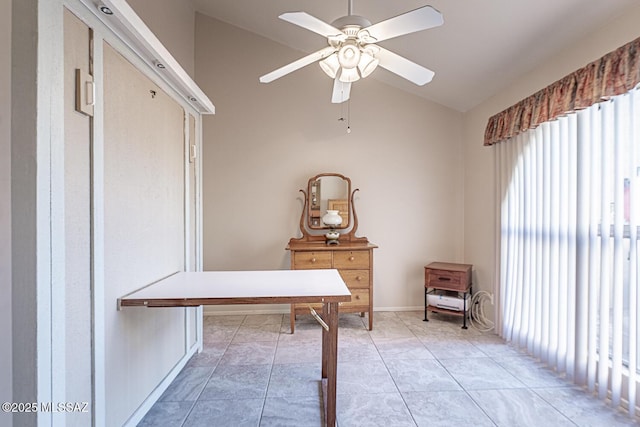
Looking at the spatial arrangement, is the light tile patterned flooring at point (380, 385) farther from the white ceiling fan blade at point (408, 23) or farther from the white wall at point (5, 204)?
the white ceiling fan blade at point (408, 23)

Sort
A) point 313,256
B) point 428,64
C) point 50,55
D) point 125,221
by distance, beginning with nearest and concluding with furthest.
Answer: point 50,55
point 125,221
point 428,64
point 313,256

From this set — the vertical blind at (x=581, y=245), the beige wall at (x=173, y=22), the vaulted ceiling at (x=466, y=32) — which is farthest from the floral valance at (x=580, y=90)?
the beige wall at (x=173, y=22)

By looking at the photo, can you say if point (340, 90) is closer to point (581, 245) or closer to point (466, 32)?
point (466, 32)

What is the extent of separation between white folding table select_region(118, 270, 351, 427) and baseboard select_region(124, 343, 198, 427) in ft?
2.17

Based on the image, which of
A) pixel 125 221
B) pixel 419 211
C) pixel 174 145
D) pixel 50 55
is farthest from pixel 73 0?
pixel 419 211

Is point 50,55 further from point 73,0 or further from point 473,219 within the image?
point 473,219

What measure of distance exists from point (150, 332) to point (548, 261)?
2.82 m

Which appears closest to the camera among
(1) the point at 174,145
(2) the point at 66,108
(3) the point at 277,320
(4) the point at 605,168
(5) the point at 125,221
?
(2) the point at 66,108

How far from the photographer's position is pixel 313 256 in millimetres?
3395

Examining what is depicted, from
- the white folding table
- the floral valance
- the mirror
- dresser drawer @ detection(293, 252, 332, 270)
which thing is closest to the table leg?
the white folding table

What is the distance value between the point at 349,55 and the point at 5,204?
61.5 inches

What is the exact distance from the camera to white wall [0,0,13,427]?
41.1 inches

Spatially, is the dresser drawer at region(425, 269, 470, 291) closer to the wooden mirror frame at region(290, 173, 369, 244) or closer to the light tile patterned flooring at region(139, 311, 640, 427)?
the light tile patterned flooring at region(139, 311, 640, 427)

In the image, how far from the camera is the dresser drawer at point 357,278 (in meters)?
3.43
